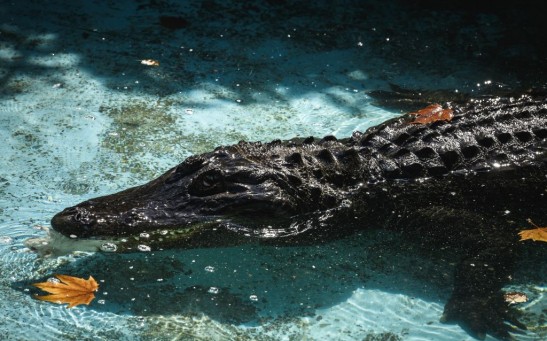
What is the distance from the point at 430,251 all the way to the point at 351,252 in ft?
1.48

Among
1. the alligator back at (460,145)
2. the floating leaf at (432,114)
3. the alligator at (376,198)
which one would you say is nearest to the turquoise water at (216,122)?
the alligator at (376,198)

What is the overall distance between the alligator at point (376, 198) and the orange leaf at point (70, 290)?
23cm

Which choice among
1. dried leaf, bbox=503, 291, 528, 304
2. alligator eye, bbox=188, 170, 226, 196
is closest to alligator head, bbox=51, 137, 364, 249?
alligator eye, bbox=188, 170, 226, 196

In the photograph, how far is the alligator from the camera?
3.78 metres

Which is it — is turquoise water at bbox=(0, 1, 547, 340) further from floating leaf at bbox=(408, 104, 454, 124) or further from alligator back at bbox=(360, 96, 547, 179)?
alligator back at bbox=(360, 96, 547, 179)

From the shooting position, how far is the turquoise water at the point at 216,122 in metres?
3.57

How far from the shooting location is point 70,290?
359cm

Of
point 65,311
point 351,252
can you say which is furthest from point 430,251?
point 65,311

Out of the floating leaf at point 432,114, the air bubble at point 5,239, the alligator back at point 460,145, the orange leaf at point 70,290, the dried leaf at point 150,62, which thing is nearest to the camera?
the orange leaf at point 70,290

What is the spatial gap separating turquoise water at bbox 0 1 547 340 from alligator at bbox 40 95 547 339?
0.39 feet

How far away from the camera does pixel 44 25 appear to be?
654 cm

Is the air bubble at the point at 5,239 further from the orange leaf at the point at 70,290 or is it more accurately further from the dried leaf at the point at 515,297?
the dried leaf at the point at 515,297

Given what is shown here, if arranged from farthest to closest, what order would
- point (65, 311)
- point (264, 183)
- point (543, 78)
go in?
1. point (543, 78)
2. point (264, 183)
3. point (65, 311)

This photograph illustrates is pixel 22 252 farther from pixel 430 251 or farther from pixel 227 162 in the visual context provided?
pixel 430 251
